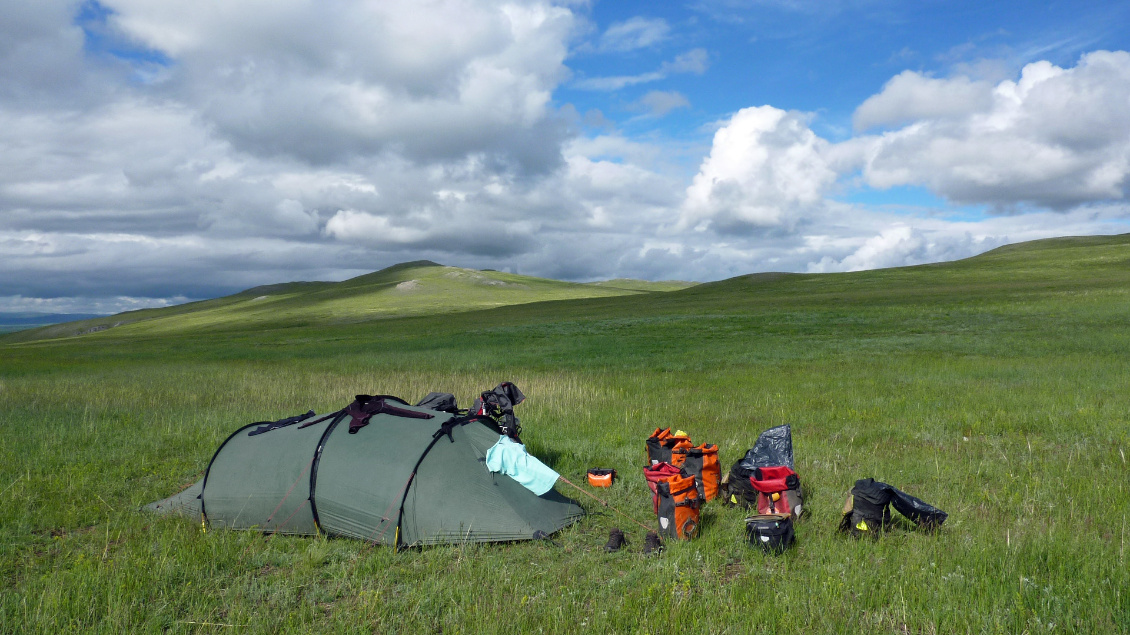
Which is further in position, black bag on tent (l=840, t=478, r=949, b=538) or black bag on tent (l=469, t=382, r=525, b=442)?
black bag on tent (l=469, t=382, r=525, b=442)

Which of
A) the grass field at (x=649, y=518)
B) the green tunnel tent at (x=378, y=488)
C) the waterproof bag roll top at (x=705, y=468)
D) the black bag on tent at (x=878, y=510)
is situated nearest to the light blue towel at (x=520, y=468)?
the green tunnel tent at (x=378, y=488)

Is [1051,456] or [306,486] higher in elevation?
[306,486]

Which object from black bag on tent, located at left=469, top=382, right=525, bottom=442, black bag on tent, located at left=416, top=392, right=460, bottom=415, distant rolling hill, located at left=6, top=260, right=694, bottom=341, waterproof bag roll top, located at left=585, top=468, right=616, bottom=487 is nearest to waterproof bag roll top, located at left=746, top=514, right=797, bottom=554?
waterproof bag roll top, located at left=585, top=468, right=616, bottom=487

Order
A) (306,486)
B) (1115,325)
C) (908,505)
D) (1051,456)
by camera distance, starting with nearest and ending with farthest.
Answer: (908,505)
(306,486)
(1051,456)
(1115,325)

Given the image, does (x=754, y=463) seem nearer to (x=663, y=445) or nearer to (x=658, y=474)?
(x=663, y=445)

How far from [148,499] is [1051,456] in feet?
53.2

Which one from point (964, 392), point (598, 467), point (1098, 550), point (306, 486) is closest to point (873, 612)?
point (1098, 550)

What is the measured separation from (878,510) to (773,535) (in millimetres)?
1481

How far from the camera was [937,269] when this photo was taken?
3812 inches

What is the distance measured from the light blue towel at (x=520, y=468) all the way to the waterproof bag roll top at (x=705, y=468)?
89.3 inches

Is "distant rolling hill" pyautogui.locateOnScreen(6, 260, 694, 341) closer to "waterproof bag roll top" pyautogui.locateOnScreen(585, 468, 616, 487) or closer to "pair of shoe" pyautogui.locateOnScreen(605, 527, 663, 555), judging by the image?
"waterproof bag roll top" pyautogui.locateOnScreen(585, 468, 616, 487)

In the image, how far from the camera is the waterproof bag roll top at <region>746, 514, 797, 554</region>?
7.37 m

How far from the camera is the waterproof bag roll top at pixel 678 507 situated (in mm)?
7848

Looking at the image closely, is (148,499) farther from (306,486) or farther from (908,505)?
(908,505)
